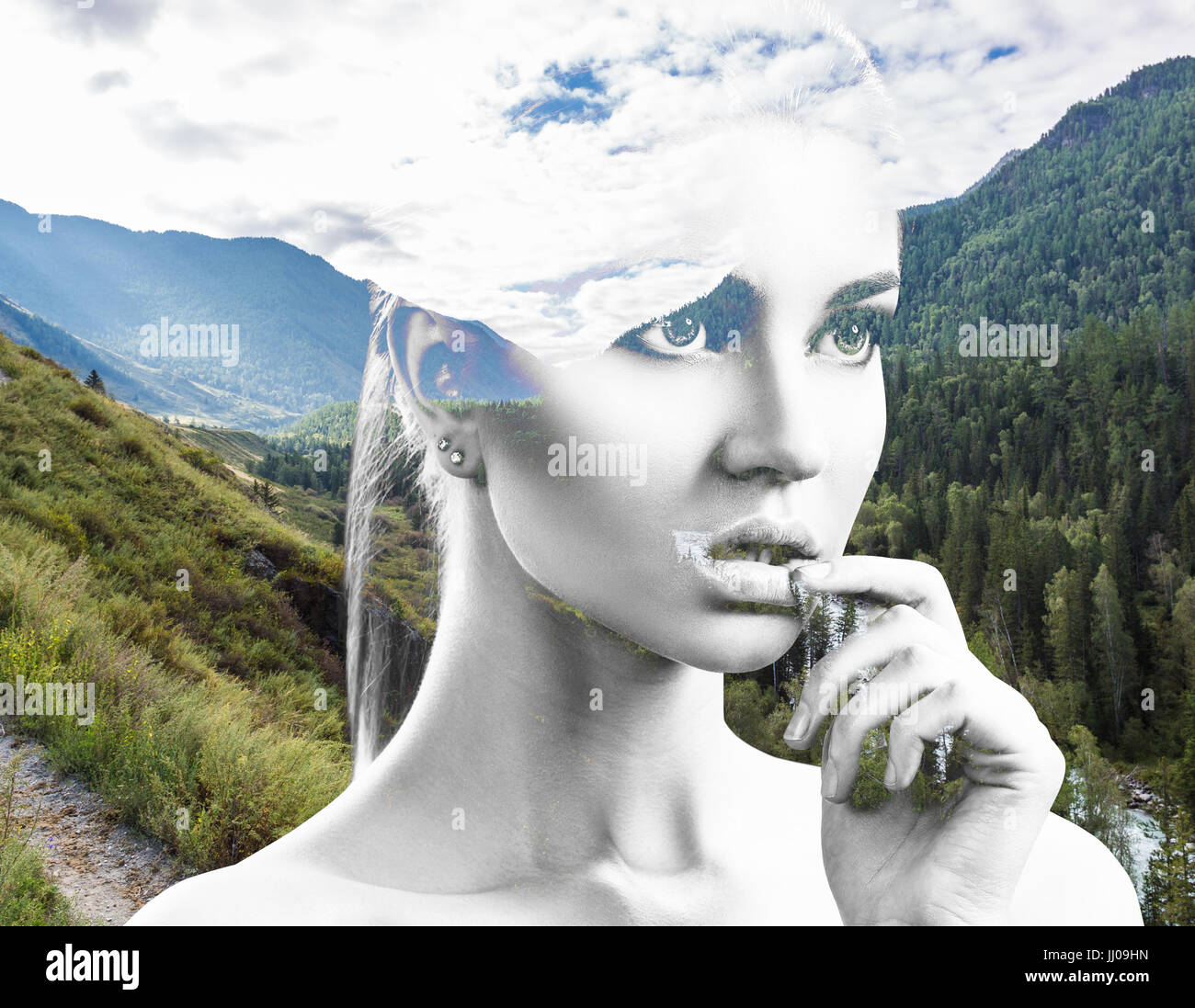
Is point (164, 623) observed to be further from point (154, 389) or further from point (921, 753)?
point (921, 753)

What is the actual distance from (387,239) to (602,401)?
1.25 feet

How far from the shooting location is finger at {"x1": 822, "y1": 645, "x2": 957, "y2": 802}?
3.24 feet

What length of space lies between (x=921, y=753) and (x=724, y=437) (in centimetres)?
48

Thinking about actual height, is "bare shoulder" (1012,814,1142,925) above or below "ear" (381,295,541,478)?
below

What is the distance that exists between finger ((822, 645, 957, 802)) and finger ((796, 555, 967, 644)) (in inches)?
4.0

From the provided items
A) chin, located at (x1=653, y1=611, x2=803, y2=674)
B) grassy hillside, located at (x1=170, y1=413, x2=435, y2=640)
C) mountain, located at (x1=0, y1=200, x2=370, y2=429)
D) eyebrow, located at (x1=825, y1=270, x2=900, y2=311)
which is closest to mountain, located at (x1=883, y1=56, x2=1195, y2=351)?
eyebrow, located at (x1=825, y1=270, x2=900, y2=311)

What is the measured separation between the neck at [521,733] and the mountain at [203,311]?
20.4 inches

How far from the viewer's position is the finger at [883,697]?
3.24ft

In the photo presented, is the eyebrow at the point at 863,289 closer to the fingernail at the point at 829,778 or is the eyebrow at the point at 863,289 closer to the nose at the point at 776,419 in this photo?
the nose at the point at 776,419

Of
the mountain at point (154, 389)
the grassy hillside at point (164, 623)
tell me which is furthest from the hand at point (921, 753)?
the grassy hillside at point (164, 623)

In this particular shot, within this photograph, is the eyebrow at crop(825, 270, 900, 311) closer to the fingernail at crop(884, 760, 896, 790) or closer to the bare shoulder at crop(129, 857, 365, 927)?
the fingernail at crop(884, 760, 896, 790)

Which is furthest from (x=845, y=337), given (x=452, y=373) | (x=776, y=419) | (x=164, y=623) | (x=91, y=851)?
(x=164, y=623)

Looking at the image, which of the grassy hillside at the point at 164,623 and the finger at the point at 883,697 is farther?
the grassy hillside at the point at 164,623

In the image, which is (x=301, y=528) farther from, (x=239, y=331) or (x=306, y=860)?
(x=306, y=860)
